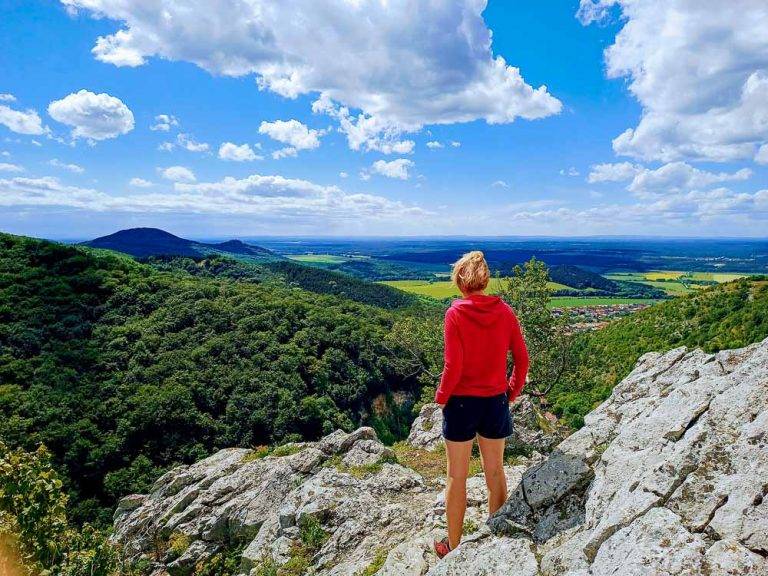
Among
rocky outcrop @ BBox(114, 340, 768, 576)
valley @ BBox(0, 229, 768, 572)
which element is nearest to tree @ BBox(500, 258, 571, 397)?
valley @ BBox(0, 229, 768, 572)

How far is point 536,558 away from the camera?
581cm

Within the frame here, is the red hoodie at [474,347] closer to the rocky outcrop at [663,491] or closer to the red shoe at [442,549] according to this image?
the rocky outcrop at [663,491]

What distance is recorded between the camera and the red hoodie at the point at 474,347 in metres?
5.88

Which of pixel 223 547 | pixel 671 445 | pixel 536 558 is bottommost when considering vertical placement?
pixel 223 547

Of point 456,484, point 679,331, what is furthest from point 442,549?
point 679,331

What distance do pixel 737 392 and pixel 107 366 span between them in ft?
199

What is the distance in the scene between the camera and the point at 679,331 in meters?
50.9

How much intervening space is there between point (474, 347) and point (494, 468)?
7.23ft

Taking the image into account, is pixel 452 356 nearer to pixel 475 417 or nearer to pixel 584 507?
pixel 475 417

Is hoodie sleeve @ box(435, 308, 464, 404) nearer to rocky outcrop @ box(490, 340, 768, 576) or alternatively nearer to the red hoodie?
the red hoodie

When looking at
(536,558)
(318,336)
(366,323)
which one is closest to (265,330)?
(318,336)

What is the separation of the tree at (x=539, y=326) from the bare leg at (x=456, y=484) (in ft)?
40.5

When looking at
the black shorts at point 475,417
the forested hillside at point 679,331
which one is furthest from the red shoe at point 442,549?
the forested hillside at point 679,331

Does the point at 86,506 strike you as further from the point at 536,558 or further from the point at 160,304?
the point at 536,558
